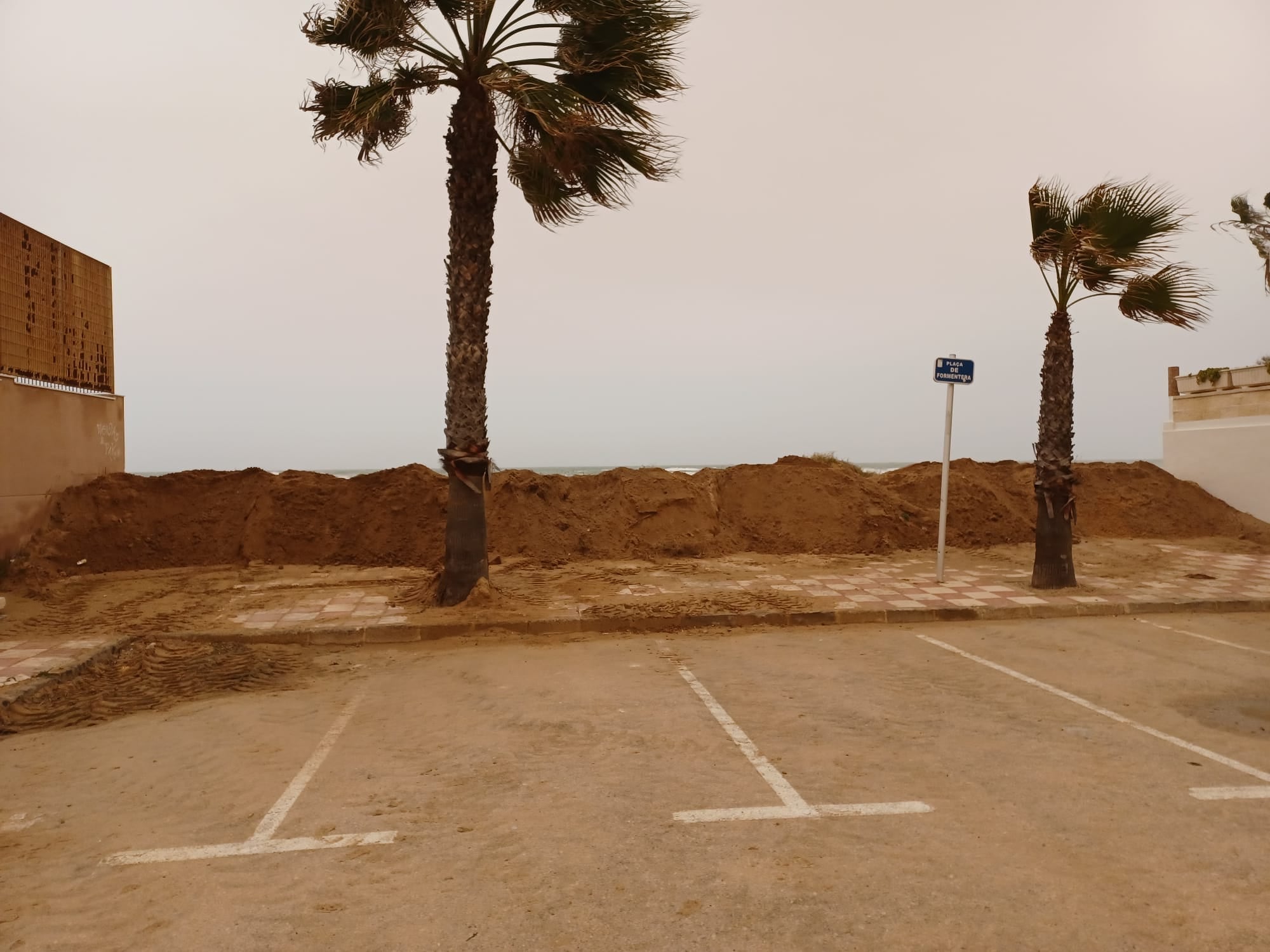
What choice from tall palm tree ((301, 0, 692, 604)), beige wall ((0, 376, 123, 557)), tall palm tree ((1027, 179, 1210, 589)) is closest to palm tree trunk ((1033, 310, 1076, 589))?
tall palm tree ((1027, 179, 1210, 589))

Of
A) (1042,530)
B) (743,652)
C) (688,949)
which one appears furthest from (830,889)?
(1042,530)

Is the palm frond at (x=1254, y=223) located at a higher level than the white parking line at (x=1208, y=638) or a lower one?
higher

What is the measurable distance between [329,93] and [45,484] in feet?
20.5

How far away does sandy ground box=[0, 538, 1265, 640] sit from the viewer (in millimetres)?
8719

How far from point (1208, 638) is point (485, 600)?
7.05 metres

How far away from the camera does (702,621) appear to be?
8773 millimetres

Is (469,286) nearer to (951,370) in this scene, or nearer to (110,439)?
(951,370)

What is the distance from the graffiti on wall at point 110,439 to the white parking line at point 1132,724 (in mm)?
11428

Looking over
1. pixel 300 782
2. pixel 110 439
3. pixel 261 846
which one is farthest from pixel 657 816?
pixel 110 439

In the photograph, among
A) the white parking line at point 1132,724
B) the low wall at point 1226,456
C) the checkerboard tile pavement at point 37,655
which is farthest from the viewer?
the low wall at point 1226,456

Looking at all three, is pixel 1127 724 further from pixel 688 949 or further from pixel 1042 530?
pixel 1042 530

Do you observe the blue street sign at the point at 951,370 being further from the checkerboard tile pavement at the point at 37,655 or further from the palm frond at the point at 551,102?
the checkerboard tile pavement at the point at 37,655

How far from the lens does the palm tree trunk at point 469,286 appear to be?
893cm

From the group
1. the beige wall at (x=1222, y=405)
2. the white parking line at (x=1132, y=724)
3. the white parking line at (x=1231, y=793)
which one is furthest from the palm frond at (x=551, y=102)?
the beige wall at (x=1222, y=405)
